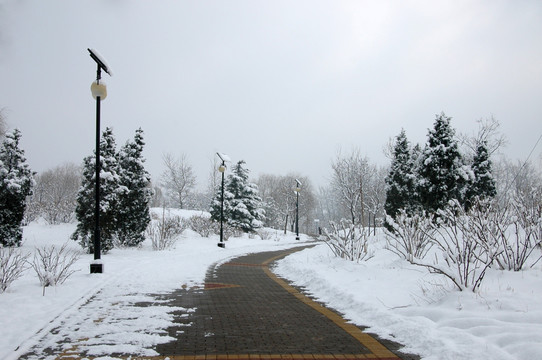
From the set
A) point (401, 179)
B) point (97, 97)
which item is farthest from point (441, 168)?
point (97, 97)

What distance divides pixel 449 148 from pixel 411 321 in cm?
2149

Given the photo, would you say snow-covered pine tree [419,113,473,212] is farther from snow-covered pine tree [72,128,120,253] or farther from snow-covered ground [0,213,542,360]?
snow-covered pine tree [72,128,120,253]

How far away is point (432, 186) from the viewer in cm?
2514

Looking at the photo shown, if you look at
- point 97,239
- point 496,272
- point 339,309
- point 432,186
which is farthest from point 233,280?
point 432,186

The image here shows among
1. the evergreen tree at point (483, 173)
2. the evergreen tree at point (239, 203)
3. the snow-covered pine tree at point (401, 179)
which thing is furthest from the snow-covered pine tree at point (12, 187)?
the evergreen tree at point (483, 173)

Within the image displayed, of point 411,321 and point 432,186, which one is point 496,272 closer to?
point 411,321

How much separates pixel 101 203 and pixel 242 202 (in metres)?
25.3

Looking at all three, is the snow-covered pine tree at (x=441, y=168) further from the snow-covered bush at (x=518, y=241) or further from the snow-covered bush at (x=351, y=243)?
the snow-covered bush at (x=518, y=241)

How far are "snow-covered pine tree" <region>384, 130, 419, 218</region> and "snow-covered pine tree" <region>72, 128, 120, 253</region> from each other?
2354 cm

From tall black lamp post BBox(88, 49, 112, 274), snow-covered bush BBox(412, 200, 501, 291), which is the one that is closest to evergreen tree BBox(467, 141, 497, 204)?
snow-covered bush BBox(412, 200, 501, 291)

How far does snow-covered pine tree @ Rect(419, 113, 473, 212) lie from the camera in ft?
81.8

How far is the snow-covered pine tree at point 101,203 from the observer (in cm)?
1784

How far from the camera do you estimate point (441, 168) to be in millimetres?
25109

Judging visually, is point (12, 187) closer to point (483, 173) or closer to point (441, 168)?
point (441, 168)
